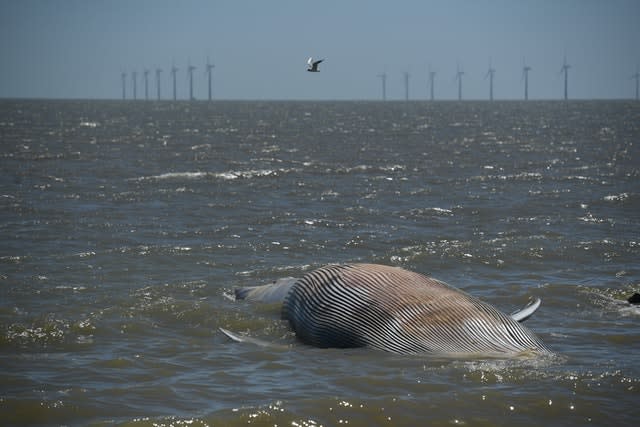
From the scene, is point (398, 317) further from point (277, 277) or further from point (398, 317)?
point (277, 277)

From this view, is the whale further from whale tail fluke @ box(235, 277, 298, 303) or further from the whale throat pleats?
whale tail fluke @ box(235, 277, 298, 303)

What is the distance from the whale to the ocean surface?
0.47ft

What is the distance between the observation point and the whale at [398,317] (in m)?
8.91

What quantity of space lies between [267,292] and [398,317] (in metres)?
3.53

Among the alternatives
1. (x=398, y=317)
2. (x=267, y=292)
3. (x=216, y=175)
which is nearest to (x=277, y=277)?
(x=267, y=292)

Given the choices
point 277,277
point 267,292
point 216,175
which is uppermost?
point 216,175

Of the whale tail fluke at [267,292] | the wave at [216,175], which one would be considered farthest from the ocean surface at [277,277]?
the whale tail fluke at [267,292]

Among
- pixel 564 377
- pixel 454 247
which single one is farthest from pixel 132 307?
pixel 454 247

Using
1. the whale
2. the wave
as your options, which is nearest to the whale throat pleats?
the whale

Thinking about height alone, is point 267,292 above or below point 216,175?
below

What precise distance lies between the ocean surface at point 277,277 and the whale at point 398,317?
145mm

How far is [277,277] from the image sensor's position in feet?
47.8

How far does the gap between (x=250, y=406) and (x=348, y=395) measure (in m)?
0.88

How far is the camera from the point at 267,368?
30.4 ft
